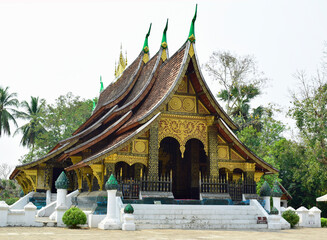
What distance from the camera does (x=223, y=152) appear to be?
539 inches

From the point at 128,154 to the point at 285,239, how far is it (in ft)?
19.4

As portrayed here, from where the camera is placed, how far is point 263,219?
37.1 ft

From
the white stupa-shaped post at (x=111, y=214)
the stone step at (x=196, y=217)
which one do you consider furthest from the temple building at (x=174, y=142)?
the stone step at (x=196, y=217)

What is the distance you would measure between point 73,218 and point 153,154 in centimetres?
360

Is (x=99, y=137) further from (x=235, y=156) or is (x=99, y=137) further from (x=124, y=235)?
(x=124, y=235)

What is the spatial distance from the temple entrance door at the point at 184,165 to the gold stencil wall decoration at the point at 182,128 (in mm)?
1394

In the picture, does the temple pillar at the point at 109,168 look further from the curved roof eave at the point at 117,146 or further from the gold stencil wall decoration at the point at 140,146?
the gold stencil wall decoration at the point at 140,146

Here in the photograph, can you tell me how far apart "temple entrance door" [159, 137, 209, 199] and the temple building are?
4 cm

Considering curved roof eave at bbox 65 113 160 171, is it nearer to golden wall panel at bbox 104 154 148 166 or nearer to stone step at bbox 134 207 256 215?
golden wall panel at bbox 104 154 148 166

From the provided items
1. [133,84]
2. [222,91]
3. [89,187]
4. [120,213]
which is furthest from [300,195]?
[120,213]

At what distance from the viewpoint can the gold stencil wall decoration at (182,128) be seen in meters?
13.2

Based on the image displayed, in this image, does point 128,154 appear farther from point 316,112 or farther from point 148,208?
point 316,112

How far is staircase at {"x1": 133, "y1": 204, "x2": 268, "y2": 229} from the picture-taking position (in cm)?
1028

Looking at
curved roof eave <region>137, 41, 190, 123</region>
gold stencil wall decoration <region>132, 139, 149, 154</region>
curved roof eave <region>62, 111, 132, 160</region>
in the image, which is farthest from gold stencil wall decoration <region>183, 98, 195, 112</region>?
curved roof eave <region>62, 111, 132, 160</region>
